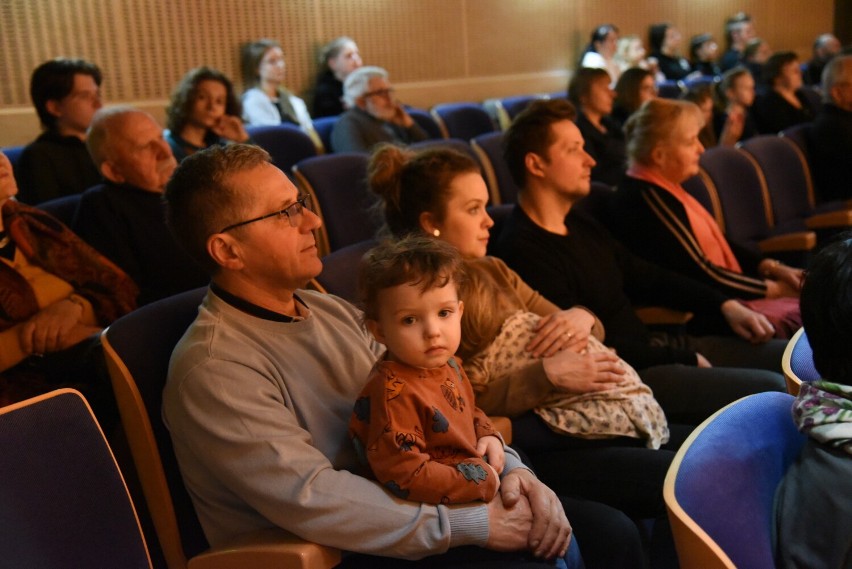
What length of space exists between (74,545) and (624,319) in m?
1.79

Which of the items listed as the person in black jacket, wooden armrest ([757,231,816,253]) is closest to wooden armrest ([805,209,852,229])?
wooden armrest ([757,231,816,253])

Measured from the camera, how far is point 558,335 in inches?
84.7

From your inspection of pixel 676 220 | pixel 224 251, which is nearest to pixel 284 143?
pixel 676 220

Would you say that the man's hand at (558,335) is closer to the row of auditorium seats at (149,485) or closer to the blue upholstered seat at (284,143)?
the row of auditorium seats at (149,485)

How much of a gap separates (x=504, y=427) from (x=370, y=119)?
394 centimetres

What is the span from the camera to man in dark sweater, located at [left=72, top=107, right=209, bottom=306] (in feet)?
8.89

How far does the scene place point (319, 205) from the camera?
3.25 meters

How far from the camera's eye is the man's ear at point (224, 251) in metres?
1.65

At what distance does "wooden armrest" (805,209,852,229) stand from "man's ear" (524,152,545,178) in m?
2.05

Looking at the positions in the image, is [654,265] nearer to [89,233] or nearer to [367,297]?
[367,297]

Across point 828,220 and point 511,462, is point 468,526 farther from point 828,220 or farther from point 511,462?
point 828,220

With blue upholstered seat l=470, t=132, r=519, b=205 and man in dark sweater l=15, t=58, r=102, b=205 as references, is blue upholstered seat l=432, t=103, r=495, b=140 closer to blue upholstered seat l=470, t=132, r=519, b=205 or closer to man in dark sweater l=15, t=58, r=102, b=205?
blue upholstered seat l=470, t=132, r=519, b=205

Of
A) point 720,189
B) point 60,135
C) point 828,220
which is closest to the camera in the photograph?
point 60,135

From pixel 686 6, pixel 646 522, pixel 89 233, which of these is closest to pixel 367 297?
pixel 646 522
